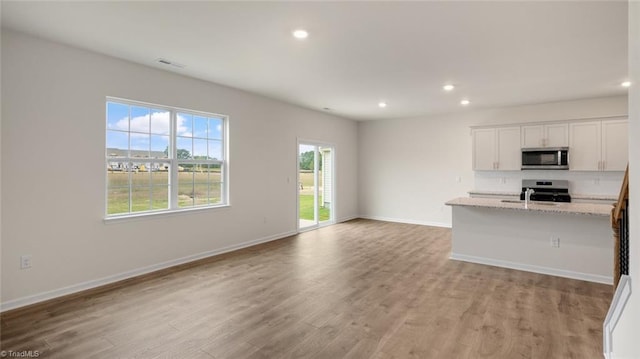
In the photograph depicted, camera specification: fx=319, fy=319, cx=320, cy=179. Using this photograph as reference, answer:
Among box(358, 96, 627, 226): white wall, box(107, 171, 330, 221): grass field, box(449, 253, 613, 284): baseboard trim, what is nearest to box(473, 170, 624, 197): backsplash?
box(358, 96, 627, 226): white wall

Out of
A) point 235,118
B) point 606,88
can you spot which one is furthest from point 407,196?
point 235,118

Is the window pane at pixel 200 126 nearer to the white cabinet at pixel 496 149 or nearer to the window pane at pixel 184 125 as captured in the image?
the window pane at pixel 184 125

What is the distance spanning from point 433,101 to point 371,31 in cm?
348

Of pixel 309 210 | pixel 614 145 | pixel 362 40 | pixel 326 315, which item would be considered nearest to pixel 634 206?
pixel 326 315

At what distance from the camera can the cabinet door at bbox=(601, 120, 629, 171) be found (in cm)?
539

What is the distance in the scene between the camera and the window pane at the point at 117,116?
3.88 metres

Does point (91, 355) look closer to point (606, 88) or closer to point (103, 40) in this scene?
point (103, 40)

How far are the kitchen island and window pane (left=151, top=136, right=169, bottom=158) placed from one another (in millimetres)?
4215

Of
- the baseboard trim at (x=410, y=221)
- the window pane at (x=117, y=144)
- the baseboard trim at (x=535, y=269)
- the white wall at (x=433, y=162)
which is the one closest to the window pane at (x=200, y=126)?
the window pane at (x=117, y=144)

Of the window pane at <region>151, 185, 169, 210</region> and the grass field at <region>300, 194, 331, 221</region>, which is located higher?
the window pane at <region>151, 185, 169, 210</region>

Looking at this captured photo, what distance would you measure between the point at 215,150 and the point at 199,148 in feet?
0.94

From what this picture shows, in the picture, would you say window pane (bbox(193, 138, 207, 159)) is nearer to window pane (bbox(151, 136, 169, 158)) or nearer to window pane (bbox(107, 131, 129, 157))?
window pane (bbox(151, 136, 169, 158))

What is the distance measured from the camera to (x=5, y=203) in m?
3.03

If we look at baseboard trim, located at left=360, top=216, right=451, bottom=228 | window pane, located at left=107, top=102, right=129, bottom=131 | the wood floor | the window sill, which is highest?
window pane, located at left=107, top=102, right=129, bottom=131
